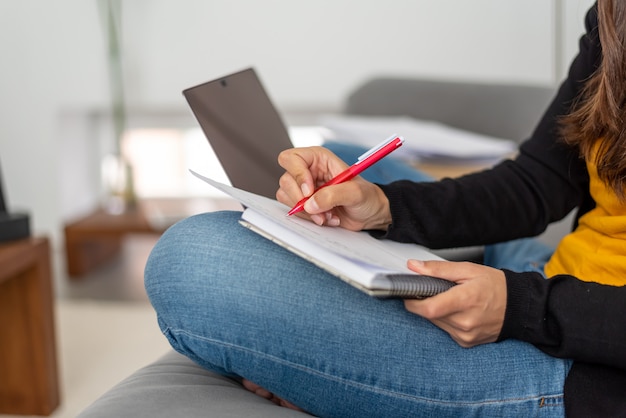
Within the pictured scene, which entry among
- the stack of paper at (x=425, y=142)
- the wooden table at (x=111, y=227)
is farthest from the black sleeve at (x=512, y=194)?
the wooden table at (x=111, y=227)

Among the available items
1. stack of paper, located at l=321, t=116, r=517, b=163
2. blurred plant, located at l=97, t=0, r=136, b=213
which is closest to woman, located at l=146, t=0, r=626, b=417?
stack of paper, located at l=321, t=116, r=517, b=163

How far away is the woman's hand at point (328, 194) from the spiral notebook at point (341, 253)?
2 centimetres

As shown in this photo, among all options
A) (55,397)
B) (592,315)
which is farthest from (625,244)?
(55,397)

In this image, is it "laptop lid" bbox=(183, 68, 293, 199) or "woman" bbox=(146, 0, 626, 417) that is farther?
"laptop lid" bbox=(183, 68, 293, 199)

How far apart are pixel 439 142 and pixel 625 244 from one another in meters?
0.80

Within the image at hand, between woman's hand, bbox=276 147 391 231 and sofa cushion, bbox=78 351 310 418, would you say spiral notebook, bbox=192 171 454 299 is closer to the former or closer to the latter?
woman's hand, bbox=276 147 391 231

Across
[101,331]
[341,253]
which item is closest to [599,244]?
[341,253]

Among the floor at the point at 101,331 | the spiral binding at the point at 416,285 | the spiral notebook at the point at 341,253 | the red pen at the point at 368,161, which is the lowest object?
the floor at the point at 101,331

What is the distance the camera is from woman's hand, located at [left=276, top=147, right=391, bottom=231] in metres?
0.76

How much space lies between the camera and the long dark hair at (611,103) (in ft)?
2.61

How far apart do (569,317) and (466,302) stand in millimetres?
97

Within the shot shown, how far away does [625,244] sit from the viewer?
31.6 inches

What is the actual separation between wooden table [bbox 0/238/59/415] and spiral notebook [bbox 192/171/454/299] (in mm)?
1002

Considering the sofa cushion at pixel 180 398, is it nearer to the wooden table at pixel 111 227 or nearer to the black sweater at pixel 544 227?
the black sweater at pixel 544 227
